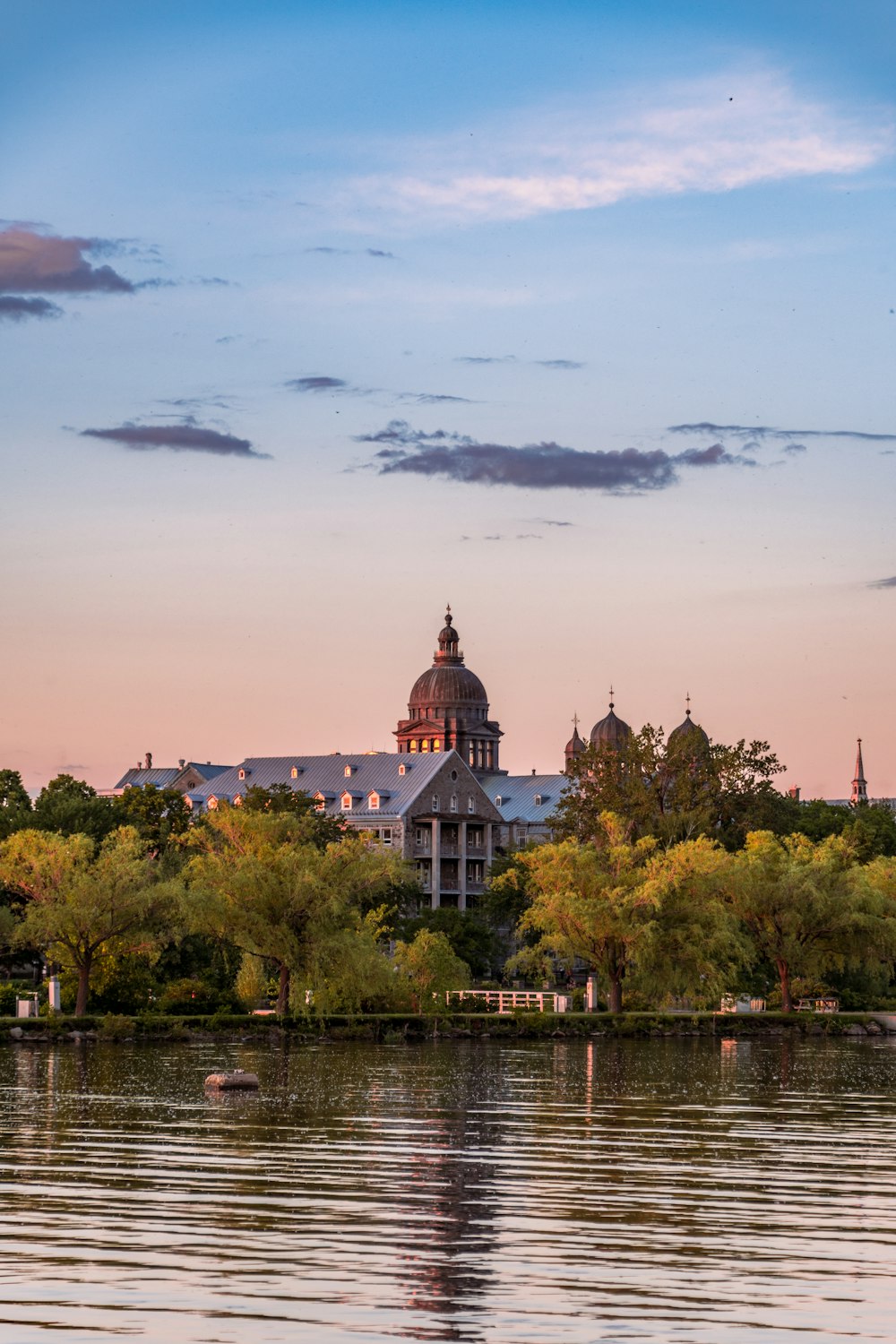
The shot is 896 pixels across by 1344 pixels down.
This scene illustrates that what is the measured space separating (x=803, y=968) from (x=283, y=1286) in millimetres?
66262

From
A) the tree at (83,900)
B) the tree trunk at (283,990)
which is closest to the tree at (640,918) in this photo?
the tree trunk at (283,990)

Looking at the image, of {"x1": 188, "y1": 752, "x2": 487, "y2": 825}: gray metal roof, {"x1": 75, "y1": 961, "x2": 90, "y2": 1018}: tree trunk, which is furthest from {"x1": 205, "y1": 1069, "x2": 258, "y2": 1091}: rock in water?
{"x1": 188, "y1": 752, "x2": 487, "y2": 825}: gray metal roof

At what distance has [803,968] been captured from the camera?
3312 inches

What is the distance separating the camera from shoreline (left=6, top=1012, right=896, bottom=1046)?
6419cm

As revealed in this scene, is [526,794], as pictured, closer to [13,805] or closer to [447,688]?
[447,688]

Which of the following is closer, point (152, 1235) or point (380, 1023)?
point (152, 1235)

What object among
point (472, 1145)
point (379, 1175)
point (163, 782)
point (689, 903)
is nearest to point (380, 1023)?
point (689, 903)

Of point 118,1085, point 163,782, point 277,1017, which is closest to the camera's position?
point 118,1085

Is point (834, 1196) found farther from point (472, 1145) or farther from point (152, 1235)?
point (152, 1235)

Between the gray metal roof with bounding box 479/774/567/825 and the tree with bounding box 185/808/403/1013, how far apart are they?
308 ft

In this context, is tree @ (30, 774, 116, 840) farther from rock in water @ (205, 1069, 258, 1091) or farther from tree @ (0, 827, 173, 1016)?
rock in water @ (205, 1069, 258, 1091)

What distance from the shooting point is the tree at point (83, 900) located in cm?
7000

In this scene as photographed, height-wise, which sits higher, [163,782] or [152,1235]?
[163,782]

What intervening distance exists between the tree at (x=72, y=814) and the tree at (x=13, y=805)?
534 mm
